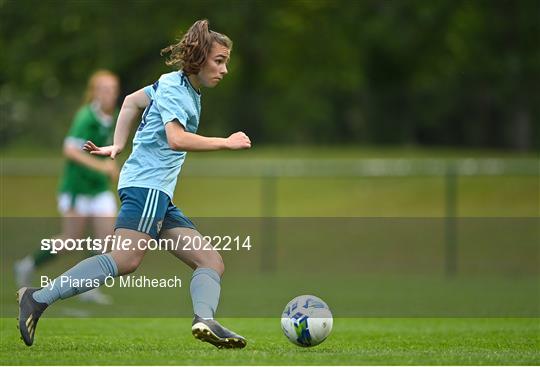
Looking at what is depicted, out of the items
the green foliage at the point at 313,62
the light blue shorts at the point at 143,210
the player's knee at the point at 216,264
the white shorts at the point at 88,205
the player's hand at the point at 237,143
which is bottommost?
the player's knee at the point at 216,264

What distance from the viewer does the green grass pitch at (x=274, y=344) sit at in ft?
22.7

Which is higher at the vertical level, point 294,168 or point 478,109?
point 478,109

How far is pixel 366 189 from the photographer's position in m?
24.9

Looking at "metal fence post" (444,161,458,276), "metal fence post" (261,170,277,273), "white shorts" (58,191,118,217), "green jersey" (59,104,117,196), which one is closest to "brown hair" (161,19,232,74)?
"green jersey" (59,104,117,196)

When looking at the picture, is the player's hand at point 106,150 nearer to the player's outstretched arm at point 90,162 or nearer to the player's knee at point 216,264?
the player's knee at point 216,264

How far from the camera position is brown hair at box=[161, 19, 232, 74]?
722cm

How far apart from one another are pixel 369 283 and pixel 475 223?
3.96 metres

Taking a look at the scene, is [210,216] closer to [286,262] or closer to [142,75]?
[286,262]

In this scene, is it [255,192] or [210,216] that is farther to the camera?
[255,192]

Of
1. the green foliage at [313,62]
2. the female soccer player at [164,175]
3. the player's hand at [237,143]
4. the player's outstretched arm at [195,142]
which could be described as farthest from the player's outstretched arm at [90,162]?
the green foliage at [313,62]

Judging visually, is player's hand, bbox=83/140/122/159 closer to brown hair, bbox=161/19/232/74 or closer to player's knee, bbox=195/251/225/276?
brown hair, bbox=161/19/232/74

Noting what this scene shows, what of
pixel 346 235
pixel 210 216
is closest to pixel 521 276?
pixel 346 235

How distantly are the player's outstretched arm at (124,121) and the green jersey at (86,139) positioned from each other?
503cm

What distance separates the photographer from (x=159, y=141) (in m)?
7.28
